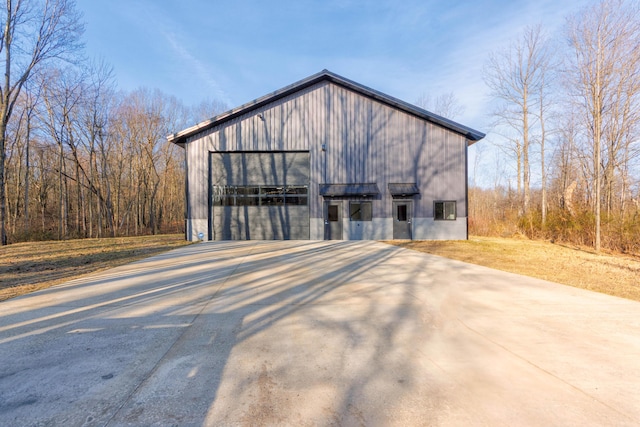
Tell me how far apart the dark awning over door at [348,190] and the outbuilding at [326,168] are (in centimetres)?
6

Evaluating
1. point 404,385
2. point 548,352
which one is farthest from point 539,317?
point 404,385

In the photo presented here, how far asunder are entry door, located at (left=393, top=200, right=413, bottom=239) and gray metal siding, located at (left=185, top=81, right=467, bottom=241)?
1.34 feet

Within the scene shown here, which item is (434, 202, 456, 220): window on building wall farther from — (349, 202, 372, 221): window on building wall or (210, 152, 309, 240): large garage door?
(210, 152, 309, 240): large garage door

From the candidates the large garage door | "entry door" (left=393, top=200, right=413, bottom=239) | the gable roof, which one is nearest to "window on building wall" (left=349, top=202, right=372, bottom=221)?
"entry door" (left=393, top=200, right=413, bottom=239)

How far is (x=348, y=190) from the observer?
16.2 metres

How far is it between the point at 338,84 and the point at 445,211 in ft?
34.5

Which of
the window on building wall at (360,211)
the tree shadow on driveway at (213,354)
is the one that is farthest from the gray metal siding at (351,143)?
the tree shadow on driveway at (213,354)

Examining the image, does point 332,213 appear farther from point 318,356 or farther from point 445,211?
point 318,356

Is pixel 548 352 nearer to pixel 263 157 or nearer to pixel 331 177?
pixel 331 177

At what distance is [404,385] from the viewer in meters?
2.47

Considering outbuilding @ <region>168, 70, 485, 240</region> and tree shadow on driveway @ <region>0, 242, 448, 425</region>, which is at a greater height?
outbuilding @ <region>168, 70, 485, 240</region>

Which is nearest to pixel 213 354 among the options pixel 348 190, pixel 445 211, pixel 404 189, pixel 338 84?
pixel 348 190

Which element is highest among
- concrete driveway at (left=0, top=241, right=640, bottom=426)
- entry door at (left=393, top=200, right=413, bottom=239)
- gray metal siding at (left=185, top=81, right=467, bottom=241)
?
gray metal siding at (left=185, top=81, right=467, bottom=241)

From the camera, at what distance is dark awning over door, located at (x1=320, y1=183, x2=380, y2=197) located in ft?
52.8
